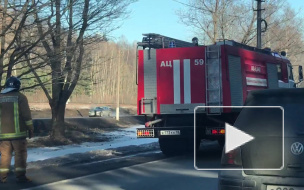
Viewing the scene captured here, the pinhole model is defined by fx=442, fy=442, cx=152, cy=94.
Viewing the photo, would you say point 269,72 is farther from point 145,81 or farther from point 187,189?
point 187,189

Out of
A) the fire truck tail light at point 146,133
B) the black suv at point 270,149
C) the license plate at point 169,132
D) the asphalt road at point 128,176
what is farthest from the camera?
the fire truck tail light at point 146,133

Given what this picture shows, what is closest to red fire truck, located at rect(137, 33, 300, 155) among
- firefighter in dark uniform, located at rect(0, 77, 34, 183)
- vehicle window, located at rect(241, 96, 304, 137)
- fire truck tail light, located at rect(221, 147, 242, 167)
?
firefighter in dark uniform, located at rect(0, 77, 34, 183)

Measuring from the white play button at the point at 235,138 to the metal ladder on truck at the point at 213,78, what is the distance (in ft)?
24.0

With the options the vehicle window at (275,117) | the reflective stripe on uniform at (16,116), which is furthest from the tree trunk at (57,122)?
the vehicle window at (275,117)

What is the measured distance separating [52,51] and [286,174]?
10.1m

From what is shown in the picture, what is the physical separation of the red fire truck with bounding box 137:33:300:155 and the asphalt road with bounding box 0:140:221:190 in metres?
0.92

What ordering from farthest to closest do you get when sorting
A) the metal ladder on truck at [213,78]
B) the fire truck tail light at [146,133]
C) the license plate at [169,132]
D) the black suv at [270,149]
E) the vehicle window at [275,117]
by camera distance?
the fire truck tail light at [146,133] < the license plate at [169,132] < the metal ladder on truck at [213,78] < the vehicle window at [275,117] < the black suv at [270,149]

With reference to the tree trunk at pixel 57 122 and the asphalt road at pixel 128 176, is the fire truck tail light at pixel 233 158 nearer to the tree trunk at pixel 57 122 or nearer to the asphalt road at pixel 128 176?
the asphalt road at pixel 128 176

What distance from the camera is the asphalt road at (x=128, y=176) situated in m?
8.40

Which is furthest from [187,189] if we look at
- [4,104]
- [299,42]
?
[299,42]

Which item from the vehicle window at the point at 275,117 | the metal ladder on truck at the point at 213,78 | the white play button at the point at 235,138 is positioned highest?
the metal ladder on truck at the point at 213,78

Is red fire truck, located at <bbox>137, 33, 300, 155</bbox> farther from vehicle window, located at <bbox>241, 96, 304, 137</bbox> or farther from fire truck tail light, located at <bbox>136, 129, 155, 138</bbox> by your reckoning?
vehicle window, located at <bbox>241, 96, 304, 137</bbox>

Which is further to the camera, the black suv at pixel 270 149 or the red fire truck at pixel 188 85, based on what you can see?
the red fire truck at pixel 188 85

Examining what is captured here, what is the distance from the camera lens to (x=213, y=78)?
12289 mm
